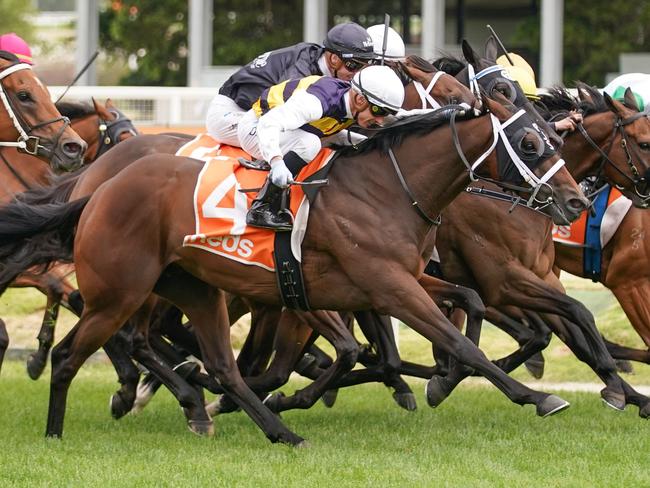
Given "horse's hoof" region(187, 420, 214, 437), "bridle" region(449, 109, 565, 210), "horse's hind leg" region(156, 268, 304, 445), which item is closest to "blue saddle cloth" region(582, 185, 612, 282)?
"bridle" region(449, 109, 565, 210)

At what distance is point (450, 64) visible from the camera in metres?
8.17

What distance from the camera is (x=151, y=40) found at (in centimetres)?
2561

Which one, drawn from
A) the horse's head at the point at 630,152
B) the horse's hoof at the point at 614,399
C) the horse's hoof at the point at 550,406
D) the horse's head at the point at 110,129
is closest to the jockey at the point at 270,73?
the horse's head at the point at 630,152

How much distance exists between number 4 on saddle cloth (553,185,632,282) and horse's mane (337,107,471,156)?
1.93 metres

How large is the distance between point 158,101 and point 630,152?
9.91m

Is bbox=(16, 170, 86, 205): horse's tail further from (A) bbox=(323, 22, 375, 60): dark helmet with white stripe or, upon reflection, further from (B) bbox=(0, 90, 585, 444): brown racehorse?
(A) bbox=(323, 22, 375, 60): dark helmet with white stripe

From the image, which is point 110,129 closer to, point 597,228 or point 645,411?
point 597,228

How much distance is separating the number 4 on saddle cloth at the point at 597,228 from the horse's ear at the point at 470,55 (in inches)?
47.1

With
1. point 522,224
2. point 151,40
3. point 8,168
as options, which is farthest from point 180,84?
point 522,224

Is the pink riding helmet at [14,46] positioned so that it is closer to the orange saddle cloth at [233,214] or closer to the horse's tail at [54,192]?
the horse's tail at [54,192]

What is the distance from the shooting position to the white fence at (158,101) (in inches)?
614

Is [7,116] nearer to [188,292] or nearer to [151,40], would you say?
[188,292]

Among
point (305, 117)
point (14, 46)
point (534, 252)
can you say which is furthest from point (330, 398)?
point (14, 46)

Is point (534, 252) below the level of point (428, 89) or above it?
below
